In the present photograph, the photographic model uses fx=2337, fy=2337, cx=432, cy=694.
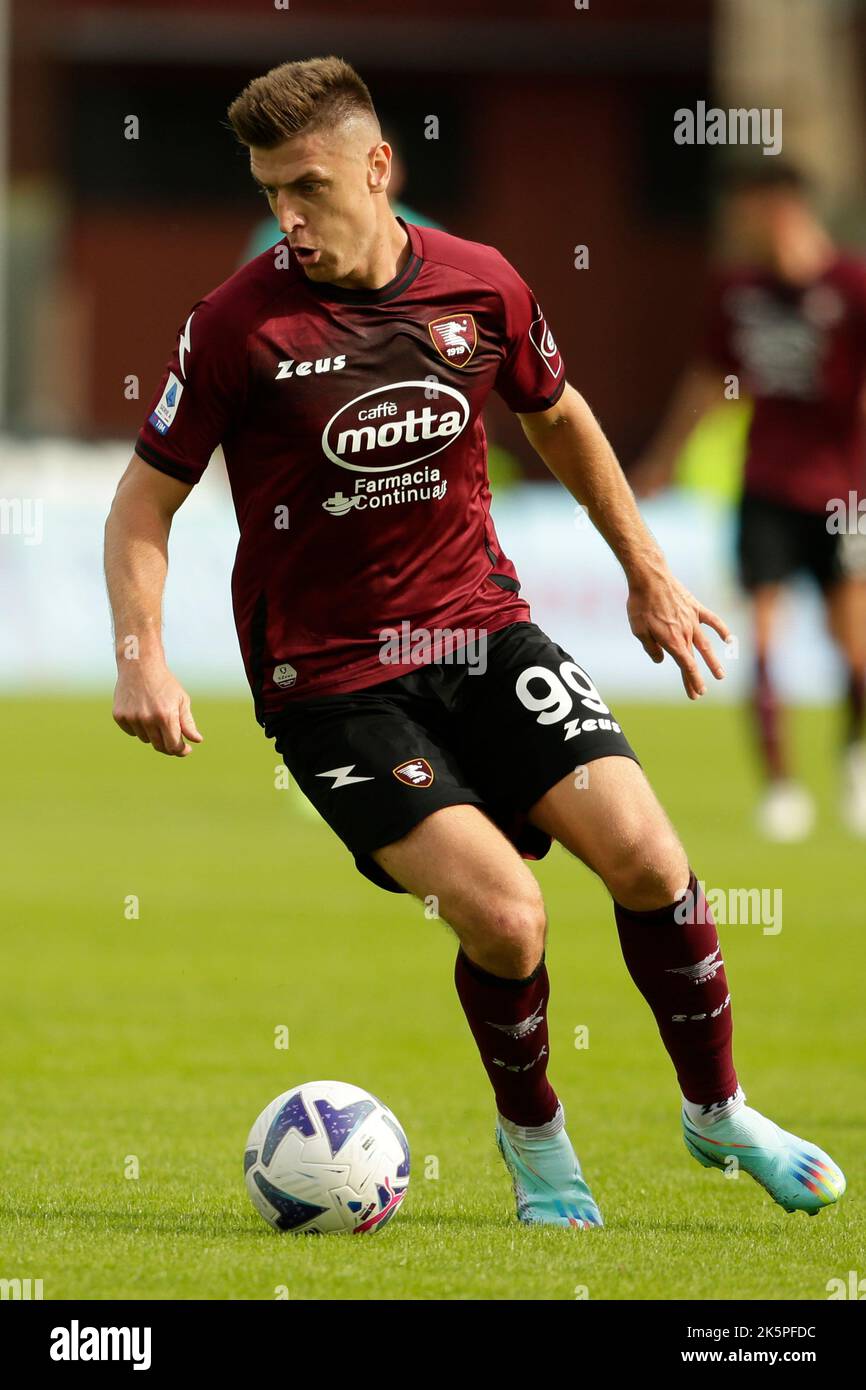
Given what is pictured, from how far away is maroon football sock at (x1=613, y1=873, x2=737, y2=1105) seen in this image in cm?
475

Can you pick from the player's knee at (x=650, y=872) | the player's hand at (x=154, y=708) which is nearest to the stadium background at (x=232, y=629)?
the player's knee at (x=650, y=872)

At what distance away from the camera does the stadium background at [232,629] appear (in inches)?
224

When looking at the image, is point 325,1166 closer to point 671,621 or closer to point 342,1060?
point 671,621

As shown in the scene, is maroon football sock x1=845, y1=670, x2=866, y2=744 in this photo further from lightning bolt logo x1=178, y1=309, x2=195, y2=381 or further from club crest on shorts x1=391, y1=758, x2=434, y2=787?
lightning bolt logo x1=178, y1=309, x2=195, y2=381

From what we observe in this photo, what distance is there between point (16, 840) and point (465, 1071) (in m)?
5.08

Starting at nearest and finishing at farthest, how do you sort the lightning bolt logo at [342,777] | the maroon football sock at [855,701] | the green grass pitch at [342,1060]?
1. the green grass pitch at [342,1060]
2. the lightning bolt logo at [342,777]
3. the maroon football sock at [855,701]

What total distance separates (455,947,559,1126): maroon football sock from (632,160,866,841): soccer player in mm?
6341

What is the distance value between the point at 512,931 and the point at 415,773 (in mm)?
376

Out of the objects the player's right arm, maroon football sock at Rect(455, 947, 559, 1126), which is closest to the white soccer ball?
maroon football sock at Rect(455, 947, 559, 1126)

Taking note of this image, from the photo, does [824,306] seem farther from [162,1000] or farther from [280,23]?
[280,23]

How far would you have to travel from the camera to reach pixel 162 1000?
289 inches

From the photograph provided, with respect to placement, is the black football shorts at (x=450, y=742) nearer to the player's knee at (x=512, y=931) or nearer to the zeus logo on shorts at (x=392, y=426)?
the player's knee at (x=512, y=931)

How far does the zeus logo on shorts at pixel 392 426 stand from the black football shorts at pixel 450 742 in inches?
17.5

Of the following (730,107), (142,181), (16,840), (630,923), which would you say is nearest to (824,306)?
(16,840)
